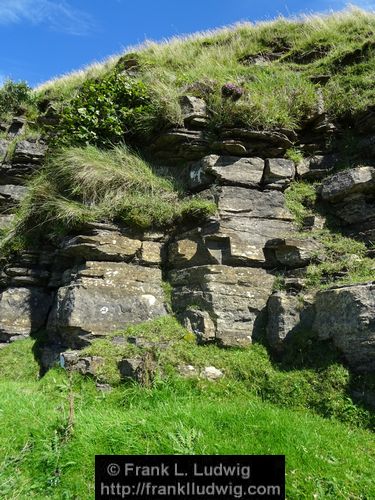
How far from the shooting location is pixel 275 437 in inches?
178

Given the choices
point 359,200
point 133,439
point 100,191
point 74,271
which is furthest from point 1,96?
point 133,439

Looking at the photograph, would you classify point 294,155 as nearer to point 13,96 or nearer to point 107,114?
point 107,114

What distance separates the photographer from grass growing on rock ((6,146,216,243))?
7855 mm

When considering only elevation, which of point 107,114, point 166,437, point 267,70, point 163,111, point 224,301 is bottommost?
point 166,437

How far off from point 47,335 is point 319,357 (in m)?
4.76

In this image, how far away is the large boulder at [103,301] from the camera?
23.0 ft

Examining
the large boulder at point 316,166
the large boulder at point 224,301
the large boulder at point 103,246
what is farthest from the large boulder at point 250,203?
the large boulder at point 103,246

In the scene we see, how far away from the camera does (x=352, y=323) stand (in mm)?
5578

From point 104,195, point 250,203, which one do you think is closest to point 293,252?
point 250,203

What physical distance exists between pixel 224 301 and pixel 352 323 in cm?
203

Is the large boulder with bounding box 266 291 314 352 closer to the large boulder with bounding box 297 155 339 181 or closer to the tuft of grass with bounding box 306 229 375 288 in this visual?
the tuft of grass with bounding box 306 229 375 288

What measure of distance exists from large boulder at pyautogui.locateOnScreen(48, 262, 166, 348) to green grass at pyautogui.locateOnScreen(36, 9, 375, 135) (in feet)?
10.9

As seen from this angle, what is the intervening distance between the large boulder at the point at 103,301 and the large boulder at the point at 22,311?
0.76 m

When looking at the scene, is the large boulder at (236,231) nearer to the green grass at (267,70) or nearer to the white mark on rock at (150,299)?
the white mark on rock at (150,299)
